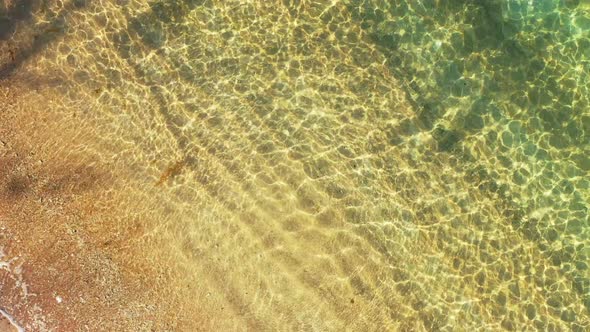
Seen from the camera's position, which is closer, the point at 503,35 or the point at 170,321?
the point at 170,321

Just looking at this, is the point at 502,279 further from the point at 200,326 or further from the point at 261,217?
the point at 200,326

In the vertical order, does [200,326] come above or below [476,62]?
below

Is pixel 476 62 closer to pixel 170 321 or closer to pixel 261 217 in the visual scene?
pixel 261 217

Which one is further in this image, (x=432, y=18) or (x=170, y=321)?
(x=432, y=18)

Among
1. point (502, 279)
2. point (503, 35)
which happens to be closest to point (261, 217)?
point (502, 279)

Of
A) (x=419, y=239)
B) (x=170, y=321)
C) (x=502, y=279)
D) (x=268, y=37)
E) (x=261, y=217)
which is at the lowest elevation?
(x=502, y=279)

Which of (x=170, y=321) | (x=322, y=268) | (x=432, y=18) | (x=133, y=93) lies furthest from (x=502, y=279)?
(x=133, y=93)
